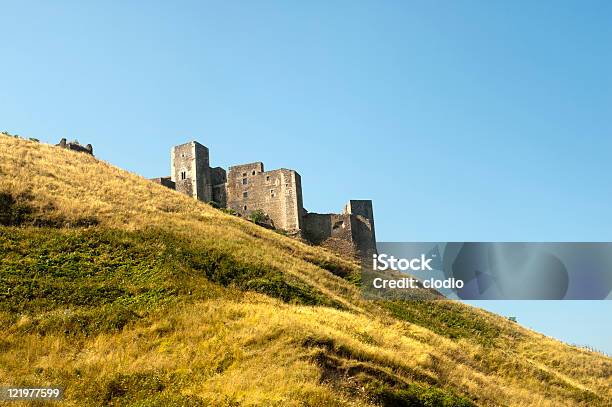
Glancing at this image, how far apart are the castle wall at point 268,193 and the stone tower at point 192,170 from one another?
2.48 metres

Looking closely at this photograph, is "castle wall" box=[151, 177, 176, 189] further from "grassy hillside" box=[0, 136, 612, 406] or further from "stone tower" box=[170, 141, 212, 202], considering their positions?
"grassy hillside" box=[0, 136, 612, 406]

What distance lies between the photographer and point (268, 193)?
218 feet

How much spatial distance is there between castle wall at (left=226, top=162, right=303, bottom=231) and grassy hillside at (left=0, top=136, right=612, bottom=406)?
20.7 meters

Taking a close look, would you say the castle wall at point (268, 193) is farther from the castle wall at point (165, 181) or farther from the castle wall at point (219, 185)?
the castle wall at point (165, 181)

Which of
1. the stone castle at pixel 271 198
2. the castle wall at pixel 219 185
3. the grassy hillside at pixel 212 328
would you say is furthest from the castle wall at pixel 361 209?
the grassy hillside at pixel 212 328

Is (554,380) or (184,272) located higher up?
(184,272)

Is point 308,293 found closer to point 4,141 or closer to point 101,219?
point 101,219

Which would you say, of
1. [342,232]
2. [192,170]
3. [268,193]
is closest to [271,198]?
[268,193]

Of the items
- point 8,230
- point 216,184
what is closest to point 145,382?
point 8,230

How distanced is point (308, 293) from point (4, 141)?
33.3m

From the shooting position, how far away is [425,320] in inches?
1345

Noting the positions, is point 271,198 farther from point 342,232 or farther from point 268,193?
point 342,232

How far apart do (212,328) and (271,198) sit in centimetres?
4533

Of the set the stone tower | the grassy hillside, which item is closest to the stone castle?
the stone tower
